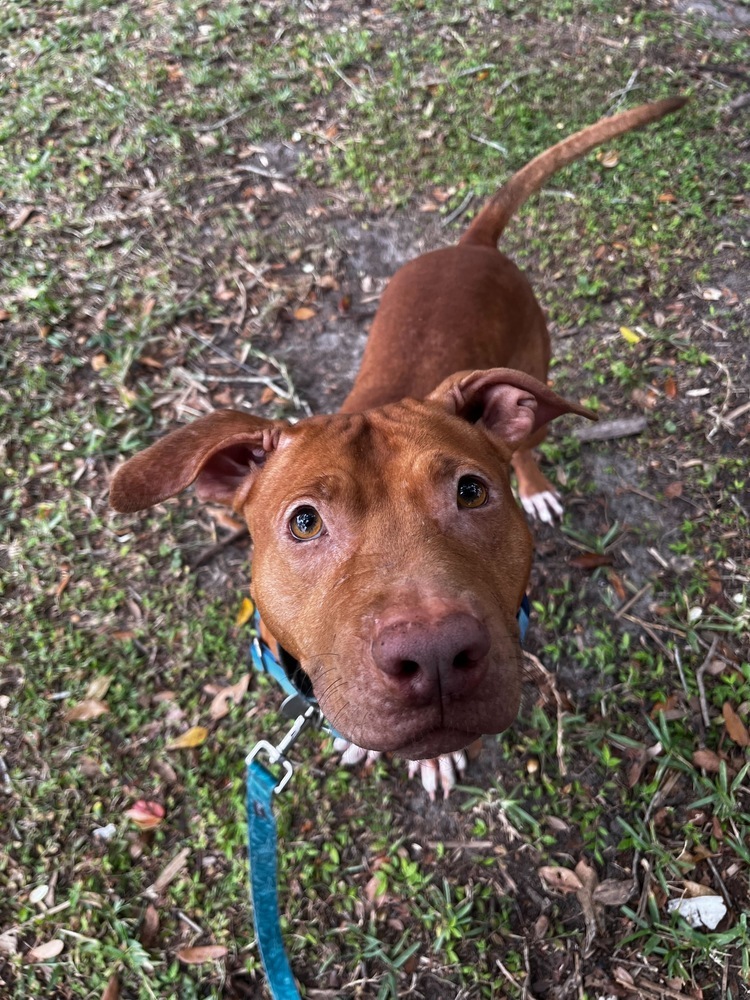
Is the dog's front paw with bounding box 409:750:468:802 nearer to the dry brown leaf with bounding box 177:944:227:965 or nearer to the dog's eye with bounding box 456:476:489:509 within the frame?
the dry brown leaf with bounding box 177:944:227:965

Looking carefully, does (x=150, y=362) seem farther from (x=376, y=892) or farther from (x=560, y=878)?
(x=560, y=878)

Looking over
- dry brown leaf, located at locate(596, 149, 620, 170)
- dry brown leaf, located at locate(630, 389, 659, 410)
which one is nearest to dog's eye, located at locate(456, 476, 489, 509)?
dry brown leaf, located at locate(630, 389, 659, 410)

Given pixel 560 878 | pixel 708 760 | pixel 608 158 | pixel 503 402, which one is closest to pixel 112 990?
pixel 560 878

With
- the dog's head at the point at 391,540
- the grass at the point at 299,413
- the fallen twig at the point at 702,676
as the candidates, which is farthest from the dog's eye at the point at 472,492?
the fallen twig at the point at 702,676

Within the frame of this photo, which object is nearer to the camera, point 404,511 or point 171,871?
point 404,511

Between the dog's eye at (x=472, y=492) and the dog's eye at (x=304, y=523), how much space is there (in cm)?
56

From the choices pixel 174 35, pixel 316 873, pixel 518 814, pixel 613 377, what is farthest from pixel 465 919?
pixel 174 35

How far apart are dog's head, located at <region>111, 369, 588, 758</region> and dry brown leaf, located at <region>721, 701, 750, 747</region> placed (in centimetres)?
203

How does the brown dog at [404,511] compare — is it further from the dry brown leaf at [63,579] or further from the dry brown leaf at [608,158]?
the dry brown leaf at [608,158]

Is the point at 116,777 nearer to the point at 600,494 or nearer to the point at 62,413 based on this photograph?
the point at 62,413

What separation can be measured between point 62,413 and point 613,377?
420 centimetres

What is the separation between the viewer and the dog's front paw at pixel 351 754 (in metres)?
3.76

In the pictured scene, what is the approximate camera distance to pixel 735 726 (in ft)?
12.3

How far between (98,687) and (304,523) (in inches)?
95.9
